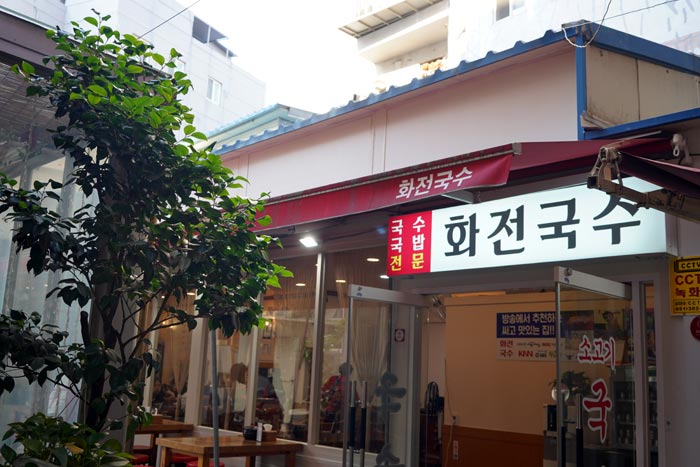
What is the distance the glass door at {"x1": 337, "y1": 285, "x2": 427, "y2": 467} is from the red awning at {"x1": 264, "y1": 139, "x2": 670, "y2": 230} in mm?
936

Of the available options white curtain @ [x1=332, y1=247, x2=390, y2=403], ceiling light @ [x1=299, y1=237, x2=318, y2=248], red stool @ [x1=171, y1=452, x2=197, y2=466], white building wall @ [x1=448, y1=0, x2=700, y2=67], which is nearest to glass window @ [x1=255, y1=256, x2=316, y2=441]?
ceiling light @ [x1=299, y1=237, x2=318, y2=248]

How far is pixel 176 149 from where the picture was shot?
13.3 feet

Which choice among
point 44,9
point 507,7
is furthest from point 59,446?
point 44,9

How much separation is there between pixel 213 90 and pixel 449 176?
2782 cm

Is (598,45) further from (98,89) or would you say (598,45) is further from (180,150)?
(98,89)

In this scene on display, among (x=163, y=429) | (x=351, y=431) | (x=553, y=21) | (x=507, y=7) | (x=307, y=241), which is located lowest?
(x=163, y=429)

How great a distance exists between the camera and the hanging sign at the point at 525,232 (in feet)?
18.0

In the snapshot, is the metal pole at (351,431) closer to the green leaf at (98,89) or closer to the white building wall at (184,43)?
the green leaf at (98,89)

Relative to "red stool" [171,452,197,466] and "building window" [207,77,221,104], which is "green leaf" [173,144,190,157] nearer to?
"red stool" [171,452,197,466]

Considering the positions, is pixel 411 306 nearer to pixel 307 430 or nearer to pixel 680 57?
pixel 307 430

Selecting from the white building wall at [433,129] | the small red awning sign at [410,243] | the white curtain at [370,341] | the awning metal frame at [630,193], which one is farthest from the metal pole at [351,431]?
the awning metal frame at [630,193]

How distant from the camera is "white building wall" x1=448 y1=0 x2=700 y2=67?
15.9 m

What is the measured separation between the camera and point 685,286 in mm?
5461

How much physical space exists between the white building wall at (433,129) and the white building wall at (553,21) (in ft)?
18.8
